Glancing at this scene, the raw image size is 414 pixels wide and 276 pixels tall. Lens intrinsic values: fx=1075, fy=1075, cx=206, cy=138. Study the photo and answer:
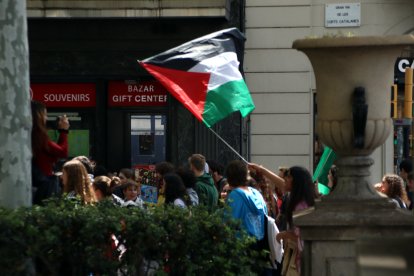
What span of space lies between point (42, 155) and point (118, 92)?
1220 centimetres

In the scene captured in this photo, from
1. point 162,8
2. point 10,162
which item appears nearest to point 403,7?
point 162,8

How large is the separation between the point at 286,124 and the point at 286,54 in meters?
1.29

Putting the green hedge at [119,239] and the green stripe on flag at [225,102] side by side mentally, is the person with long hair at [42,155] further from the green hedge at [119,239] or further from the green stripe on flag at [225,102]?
the green stripe on flag at [225,102]

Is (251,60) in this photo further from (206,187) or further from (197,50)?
(206,187)

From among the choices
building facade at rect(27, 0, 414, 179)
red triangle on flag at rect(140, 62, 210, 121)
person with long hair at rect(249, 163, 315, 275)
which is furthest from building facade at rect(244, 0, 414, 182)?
person with long hair at rect(249, 163, 315, 275)

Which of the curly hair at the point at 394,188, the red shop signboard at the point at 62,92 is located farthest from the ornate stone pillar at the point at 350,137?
the red shop signboard at the point at 62,92

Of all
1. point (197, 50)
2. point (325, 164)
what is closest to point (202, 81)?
point (197, 50)

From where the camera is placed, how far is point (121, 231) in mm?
6766

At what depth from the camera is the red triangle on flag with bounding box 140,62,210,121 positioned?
11.7 metres

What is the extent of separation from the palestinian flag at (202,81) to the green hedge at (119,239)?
4.55m

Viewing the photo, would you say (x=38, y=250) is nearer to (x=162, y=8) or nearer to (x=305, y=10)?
(x=162, y=8)

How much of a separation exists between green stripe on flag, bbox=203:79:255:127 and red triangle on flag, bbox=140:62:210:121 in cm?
9

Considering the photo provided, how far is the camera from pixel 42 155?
8.09 metres

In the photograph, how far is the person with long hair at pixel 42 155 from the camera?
805cm
